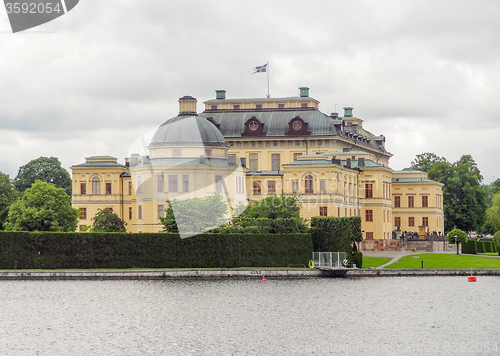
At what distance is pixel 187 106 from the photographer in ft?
289

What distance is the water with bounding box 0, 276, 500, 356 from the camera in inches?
1389

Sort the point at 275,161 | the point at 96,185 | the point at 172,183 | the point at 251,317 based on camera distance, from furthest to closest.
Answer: the point at 275,161 < the point at 96,185 < the point at 172,183 < the point at 251,317

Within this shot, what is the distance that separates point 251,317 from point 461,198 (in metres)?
68.2

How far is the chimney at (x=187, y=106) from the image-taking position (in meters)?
87.9

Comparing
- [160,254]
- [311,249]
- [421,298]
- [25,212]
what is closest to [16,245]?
[160,254]

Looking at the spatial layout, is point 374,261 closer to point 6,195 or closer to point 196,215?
point 196,215

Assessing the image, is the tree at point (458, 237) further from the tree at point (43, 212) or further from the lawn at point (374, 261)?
the tree at point (43, 212)

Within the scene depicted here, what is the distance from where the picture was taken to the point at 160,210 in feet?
271

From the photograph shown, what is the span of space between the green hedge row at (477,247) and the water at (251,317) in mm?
21174

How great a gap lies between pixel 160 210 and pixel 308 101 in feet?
70.9

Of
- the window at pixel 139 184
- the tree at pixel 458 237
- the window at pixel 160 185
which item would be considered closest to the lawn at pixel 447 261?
the tree at pixel 458 237

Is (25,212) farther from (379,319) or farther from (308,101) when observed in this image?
(379,319)

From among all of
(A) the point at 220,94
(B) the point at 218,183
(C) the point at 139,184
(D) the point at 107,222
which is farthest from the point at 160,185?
(A) the point at 220,94

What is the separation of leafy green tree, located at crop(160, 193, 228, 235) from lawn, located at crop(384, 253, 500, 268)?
13129 millimetres
